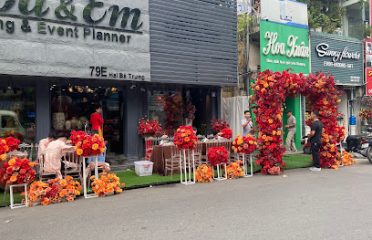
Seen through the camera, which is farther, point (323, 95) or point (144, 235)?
point (323, 95)

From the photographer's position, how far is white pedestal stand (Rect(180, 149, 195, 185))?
10.2m

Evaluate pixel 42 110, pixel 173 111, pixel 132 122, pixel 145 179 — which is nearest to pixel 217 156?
pixel 145 179

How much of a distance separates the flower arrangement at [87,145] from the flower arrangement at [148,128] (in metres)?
4.38

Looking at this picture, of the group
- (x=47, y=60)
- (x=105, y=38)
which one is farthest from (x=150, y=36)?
(x=47, y=60)

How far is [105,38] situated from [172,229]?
773cm

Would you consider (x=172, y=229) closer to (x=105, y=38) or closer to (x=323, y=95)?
(x=105, y=38)

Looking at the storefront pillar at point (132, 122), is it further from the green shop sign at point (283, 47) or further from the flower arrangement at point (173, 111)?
the green shop sign at point (283, 47)

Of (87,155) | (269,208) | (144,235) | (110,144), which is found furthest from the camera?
(110,144)

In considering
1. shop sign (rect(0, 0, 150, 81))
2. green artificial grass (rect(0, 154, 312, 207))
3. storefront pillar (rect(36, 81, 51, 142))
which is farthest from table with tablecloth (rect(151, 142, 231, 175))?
storefront pillar (rect(36, 81, 51, 142))

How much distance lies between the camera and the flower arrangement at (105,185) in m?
8.64

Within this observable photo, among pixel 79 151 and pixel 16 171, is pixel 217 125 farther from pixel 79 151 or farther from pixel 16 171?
pixel 16 171

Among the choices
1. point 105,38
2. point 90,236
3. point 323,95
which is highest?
point 105,38

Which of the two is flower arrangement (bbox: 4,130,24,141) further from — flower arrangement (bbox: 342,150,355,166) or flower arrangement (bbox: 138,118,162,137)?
flower arrangement (bbox: 342,150,355,166)

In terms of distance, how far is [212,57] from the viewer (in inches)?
563
